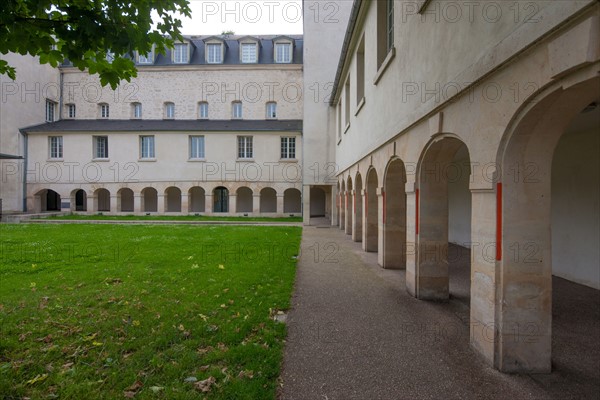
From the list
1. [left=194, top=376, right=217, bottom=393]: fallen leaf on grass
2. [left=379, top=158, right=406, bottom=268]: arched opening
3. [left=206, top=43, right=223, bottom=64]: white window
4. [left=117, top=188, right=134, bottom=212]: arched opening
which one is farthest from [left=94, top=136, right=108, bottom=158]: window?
[left=194, top=376, right=217, bottom=393]: fallen leaf on grass

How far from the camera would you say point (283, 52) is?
1252 inches

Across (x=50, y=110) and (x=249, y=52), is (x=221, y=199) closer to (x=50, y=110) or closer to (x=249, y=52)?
(x=249, y=52)

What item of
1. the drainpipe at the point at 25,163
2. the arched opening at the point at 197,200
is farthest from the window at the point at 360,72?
the drainpipe at the point at 25,163

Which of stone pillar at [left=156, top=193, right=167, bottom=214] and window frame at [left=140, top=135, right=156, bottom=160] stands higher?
Result: window frame at [left=140, top=135, right=156, bottom=160]

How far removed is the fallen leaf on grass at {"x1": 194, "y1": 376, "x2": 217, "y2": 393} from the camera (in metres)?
3.32

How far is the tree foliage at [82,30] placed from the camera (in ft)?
11.1

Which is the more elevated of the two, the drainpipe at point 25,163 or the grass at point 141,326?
the drainpipe at point 25,163

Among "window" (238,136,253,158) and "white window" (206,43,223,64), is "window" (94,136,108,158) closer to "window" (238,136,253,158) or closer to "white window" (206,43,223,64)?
"window" (238,136,253,158)

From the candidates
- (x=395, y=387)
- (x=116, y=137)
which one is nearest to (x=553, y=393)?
(x=395, y=387)

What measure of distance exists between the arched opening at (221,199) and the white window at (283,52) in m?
13.3

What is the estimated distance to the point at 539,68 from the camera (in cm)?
316

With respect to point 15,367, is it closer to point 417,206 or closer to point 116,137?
point 417,206

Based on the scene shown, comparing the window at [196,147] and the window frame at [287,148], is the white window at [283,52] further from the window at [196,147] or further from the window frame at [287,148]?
the window at [196,147]

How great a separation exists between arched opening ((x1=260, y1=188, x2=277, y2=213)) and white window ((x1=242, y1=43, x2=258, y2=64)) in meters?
12.5
